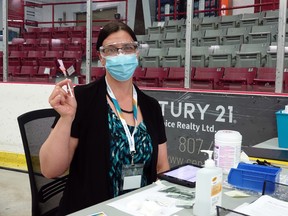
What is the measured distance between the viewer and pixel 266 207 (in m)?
1.08

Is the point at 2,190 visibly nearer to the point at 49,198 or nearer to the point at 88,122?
the point at 49,198

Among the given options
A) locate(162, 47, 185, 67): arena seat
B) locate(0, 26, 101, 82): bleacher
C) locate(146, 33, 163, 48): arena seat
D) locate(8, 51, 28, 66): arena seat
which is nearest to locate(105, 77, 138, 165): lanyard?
locate(0, 26, 101, 82): bleacher

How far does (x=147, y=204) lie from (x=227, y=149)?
0.51 metres

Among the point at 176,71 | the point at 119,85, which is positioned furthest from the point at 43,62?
the point at 119,85

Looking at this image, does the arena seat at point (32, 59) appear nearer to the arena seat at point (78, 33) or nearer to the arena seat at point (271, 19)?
the arena seat at point (78, 33)

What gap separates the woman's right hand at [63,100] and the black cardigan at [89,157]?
6.1 inches

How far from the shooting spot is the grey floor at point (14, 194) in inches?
114

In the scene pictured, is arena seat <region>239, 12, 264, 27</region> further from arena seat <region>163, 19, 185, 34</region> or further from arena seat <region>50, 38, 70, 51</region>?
arena seat <region>50, 38, 70, 51</region>

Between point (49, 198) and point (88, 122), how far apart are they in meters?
0.41

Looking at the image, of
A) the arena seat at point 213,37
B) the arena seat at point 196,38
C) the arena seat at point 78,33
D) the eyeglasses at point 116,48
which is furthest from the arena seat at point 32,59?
the eyeglasses at point 116,48

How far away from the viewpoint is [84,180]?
4.69 ft

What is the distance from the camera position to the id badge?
1.46m

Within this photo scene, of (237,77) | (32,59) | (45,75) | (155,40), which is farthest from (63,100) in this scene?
(155,40)

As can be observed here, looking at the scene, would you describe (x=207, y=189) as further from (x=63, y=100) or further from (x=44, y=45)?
(x=44, y=45)
